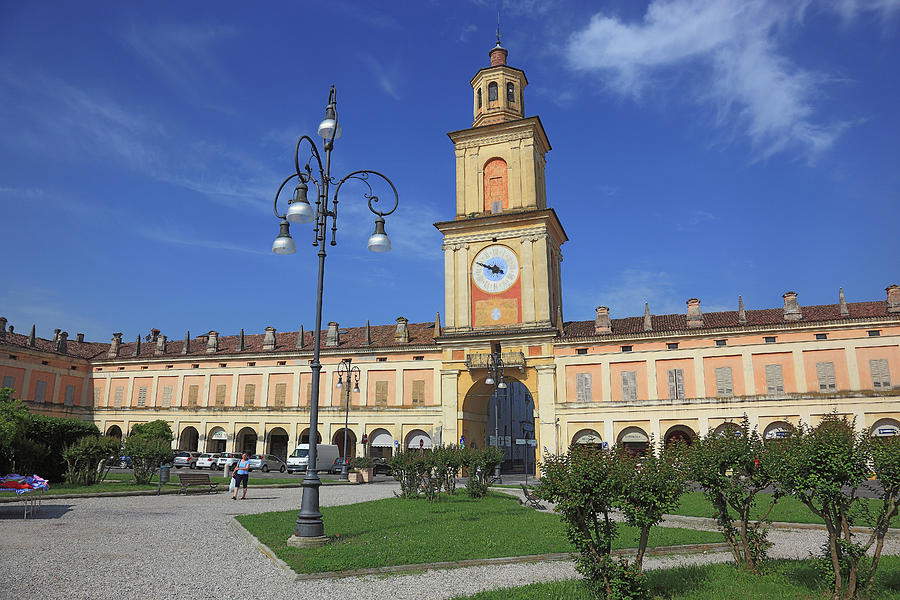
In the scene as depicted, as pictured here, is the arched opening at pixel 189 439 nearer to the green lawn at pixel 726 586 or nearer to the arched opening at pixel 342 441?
the arched opening at pixel 342 441

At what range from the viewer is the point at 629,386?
38.0 meters

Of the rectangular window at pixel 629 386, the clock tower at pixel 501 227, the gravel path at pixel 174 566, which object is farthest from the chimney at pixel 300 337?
the gravel path at pixel 174 566

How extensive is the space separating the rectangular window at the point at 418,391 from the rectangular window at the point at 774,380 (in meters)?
21.3

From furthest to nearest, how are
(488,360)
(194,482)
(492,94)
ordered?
(492,94)
(488,360)
(194,482)

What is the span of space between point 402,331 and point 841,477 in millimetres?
40277

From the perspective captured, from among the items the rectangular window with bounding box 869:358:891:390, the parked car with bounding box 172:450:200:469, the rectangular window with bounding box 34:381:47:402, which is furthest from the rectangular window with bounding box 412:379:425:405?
the rectangular window with bounding box 34:381:47:402

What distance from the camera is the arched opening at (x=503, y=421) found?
41219 millimetres

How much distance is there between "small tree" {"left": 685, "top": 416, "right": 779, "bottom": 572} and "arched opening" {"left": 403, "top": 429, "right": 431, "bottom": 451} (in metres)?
34.2

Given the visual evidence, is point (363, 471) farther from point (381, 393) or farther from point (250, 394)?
point (250, 394)

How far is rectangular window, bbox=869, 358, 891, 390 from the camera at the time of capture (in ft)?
110

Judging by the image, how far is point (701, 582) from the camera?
827 centimetres

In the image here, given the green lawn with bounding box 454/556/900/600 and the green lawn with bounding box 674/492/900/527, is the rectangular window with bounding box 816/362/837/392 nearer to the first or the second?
the green lawn with bounding box 674/492/900/527

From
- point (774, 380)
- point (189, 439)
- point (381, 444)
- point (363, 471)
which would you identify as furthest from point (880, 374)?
point (189, 439)

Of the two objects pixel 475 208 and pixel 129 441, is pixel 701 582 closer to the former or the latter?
pixel 129 441
